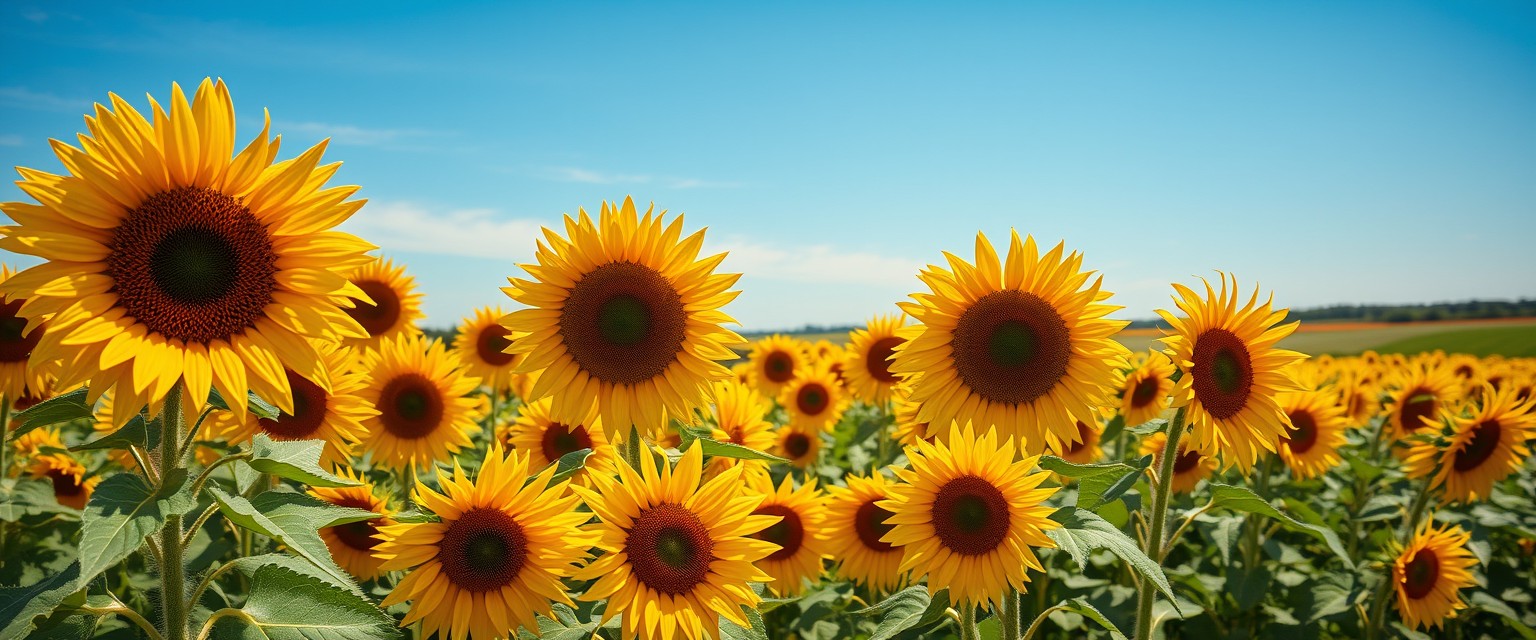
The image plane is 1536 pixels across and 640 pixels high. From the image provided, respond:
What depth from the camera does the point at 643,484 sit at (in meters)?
3.23

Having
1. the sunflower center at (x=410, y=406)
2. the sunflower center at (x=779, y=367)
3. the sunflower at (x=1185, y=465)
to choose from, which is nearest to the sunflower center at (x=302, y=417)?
the sunflower center at (x=410, y=406)

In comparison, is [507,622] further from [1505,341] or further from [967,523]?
[1505,341]

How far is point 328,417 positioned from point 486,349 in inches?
116

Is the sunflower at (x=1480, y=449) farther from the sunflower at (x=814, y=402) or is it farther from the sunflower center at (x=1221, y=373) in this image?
the sunflower at (x=814, y=402)

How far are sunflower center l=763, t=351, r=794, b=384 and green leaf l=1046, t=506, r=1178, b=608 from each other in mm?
7229

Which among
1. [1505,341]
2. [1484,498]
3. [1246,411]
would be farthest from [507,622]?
[1505,341]

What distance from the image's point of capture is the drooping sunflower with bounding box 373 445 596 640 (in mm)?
3107

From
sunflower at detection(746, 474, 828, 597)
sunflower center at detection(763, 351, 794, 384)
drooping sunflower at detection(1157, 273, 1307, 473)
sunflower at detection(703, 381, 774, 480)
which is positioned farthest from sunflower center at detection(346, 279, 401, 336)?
drooping sunflower at detection(1157, 273, 1307, 473)

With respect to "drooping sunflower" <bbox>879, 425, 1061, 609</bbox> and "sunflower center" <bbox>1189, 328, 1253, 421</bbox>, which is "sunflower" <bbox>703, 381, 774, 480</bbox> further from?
"sunflower center" <bbox>1189, 328, 1253, 421</bbox>

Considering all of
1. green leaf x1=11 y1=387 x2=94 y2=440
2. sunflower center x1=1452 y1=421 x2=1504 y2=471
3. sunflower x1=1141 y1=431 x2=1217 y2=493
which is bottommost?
sunflower x1=1141 y1=431 x2=1217 y2=493

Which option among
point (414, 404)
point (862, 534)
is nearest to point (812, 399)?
point (862, 534)

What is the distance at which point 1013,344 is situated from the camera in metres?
3.91

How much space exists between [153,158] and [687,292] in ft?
6.40

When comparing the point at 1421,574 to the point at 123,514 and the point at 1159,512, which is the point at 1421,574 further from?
the point at 123,514
